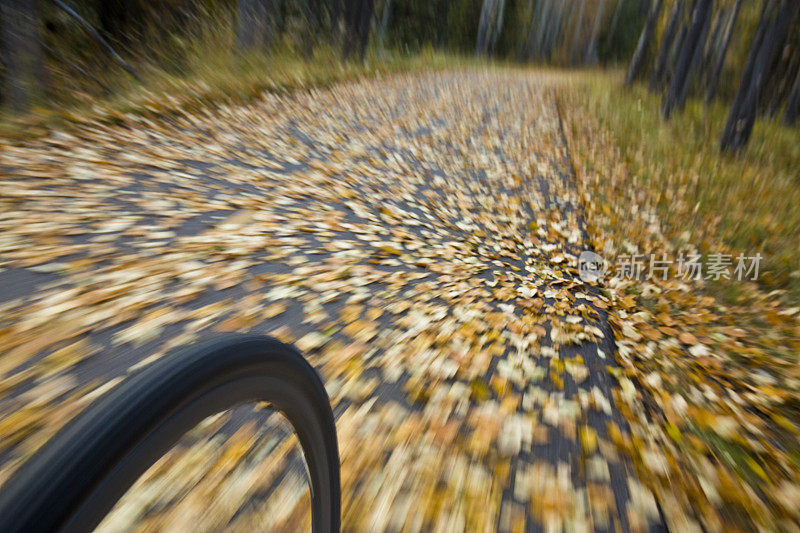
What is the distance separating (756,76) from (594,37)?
3318 cm

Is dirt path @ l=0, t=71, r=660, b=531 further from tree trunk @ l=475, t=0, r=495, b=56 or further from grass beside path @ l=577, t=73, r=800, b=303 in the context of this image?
tree trunk @ l=475, t=0, r=495, b=56

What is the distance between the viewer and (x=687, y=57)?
12586 mm

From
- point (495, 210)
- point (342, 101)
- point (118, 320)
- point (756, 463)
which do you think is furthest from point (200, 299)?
point (342, 101)

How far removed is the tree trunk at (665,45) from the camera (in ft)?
52.0

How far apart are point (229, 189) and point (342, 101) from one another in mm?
5811

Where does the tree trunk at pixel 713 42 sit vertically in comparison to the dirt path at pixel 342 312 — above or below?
above

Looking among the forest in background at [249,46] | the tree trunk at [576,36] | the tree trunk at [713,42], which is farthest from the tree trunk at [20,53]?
the tree trunk at [576,36]

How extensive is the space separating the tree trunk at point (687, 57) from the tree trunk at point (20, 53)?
14.2m

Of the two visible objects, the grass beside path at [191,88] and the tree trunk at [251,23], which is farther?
the tree trunk at [251,23]

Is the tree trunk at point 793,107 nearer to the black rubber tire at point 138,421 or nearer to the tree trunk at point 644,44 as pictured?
the tree trunk at point 644,44

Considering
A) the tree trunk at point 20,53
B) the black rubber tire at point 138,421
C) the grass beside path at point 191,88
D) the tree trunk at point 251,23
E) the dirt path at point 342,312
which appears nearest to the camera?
the black rubber tire at point 138,421

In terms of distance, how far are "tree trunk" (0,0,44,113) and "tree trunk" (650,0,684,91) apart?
1843 cm

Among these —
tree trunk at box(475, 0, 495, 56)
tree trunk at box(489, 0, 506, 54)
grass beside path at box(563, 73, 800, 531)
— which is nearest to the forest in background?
grass beside path at box(563, 73, 800, 531)

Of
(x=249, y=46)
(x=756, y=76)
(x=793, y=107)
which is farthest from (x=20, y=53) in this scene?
(x=793, y=107)
